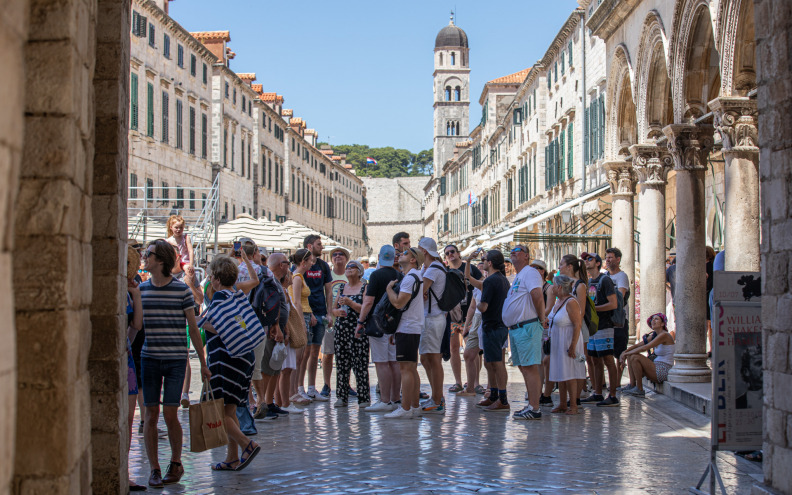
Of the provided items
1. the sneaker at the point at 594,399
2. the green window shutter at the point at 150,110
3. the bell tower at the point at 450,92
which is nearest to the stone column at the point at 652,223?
the sneaker at the point at 594,399

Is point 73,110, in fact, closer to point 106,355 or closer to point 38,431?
point 38,431

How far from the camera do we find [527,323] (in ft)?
32.6

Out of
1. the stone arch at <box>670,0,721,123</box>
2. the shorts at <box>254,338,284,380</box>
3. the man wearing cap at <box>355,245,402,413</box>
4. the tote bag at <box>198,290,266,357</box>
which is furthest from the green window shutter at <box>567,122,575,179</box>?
the tote bag at <box>198,290,266,357</box>

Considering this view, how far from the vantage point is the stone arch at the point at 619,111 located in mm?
15586

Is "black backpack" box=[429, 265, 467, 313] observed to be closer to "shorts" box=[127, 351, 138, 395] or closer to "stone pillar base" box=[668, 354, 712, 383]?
"stone pillar base" box=[668, 354, 712, 383]

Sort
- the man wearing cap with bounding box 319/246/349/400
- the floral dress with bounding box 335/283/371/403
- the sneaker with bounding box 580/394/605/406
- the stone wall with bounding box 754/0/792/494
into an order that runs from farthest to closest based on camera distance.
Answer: the man wearing cap with bounding box 319/246/349/400 → the sneaker with bounding box 580/394/605/406 → the floral dress with bounding box 335/283/371/403 → the stone wall with bounding box 754/0/792/494

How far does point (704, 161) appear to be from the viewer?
39.8 feet

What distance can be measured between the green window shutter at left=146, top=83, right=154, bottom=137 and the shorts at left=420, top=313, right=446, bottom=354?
21.9 meters

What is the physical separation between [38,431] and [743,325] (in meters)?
4.58

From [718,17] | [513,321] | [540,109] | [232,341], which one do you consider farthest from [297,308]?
[540,109]

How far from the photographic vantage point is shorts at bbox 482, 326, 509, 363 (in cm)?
1053

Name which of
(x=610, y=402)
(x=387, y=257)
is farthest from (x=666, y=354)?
(x=387, y=257)

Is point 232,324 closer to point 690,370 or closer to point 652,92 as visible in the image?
point 690,370

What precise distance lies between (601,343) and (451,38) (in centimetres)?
9511
